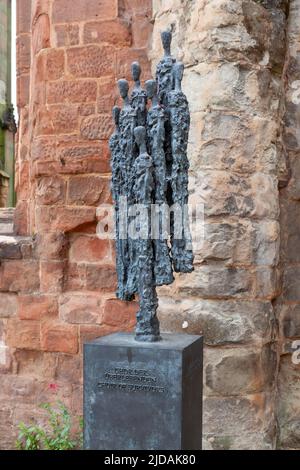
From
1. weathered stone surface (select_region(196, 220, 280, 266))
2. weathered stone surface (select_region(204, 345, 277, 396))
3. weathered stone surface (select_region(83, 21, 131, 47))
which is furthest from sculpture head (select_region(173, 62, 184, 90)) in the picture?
weathered stone surface (select_region(83, 21, 131, 47))

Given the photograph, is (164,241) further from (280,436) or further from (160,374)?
(280,436)

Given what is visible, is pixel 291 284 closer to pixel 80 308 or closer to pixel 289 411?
pixel 289 411

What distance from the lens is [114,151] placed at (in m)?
2.61

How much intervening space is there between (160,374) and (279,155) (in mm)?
1959

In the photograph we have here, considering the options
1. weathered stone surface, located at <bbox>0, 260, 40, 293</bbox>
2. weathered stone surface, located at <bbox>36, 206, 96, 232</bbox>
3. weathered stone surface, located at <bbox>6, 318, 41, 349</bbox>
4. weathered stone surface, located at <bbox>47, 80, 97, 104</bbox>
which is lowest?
weathered stone surface, located at <bbox>6, 318, 41, 349</bbox>

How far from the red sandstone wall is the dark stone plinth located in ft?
6.45

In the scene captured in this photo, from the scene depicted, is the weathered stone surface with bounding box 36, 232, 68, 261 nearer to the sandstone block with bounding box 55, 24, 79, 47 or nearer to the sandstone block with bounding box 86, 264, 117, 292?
the sandstone block with bounding box 86, 264, 117, 292

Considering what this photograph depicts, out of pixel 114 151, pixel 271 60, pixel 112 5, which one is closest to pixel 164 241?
pixel 114 151

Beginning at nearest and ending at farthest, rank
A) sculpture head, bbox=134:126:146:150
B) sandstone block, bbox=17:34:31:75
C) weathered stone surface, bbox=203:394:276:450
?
sculpture head, bbox=134:126:146:150 → weathered stone surface, bbox=203:394:276:450 → sandstone block, bbox=17:34:31:75

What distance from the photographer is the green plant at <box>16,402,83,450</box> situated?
14.1ft

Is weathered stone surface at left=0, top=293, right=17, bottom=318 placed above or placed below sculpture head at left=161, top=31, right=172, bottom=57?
below

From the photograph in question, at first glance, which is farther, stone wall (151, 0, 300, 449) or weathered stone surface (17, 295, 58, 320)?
weathered stone surface (17, 295, 58, 320)

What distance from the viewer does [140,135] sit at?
243 centimetres

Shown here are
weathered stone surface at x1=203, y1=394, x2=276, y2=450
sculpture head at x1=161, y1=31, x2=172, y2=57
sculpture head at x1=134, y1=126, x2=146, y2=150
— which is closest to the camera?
sculpture head at x1=134, y1=126, x2=146, y2=150
